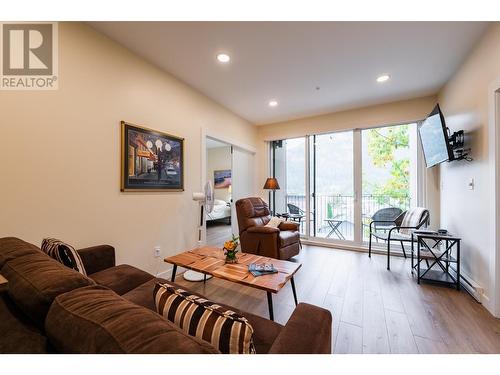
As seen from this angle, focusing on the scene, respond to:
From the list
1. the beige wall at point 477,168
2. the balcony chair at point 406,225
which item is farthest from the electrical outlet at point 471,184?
the balcony chair at point 406,225

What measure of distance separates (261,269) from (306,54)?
238 cm

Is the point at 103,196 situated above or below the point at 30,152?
below

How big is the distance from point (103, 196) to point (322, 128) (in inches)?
158

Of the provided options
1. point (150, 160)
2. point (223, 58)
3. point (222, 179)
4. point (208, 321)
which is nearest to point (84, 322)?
point (208, 321)

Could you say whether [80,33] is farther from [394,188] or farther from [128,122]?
[394,188]

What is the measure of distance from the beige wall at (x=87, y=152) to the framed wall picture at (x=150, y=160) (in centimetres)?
8

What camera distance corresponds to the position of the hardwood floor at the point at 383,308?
1.56m

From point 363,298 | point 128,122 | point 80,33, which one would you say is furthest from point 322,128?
point 80,33

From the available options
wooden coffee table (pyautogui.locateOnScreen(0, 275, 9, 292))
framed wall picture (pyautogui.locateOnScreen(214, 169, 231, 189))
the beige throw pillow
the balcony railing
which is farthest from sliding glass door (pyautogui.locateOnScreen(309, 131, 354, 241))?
wooden coffee table (pyautogui.locateOnScreen(0, 275, 9, 292))

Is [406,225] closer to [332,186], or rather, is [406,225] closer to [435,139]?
[435,139]

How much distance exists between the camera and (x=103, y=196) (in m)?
2.11

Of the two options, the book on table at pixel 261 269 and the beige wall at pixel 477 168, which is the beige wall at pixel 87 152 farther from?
the beige wall at pixel 477 168

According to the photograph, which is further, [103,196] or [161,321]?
[103,196]

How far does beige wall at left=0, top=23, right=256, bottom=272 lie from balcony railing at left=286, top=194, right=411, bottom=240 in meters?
2.88
